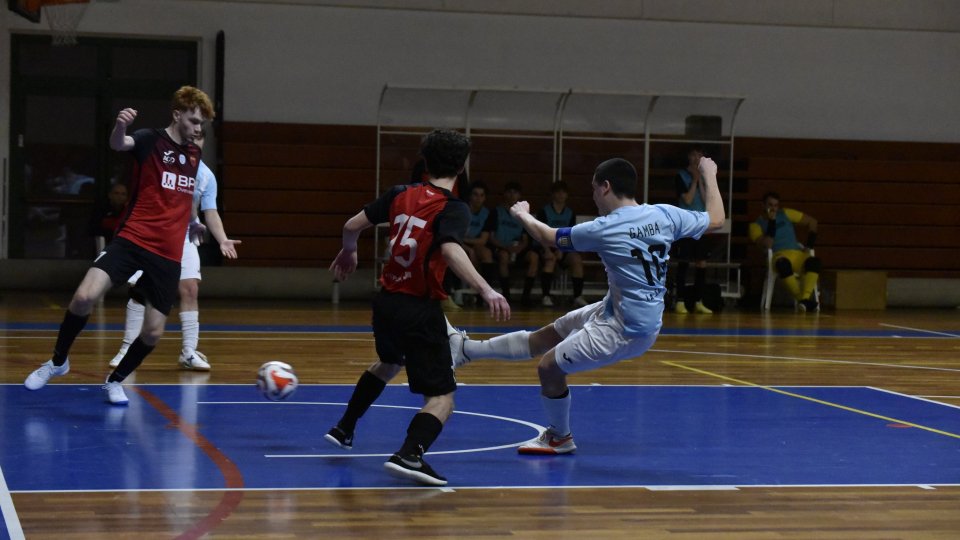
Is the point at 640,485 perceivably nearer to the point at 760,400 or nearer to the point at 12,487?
the point at 12,487

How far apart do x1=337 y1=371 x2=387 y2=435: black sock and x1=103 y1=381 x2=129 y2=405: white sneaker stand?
184cm

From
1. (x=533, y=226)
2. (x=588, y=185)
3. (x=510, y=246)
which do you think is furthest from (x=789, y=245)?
(x=533, y=226)

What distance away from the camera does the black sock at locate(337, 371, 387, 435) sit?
5.32 meters

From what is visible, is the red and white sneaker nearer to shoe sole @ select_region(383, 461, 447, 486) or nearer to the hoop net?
shoe sole @ select_region(383, 461, 447, 486)

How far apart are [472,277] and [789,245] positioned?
40.4 ft

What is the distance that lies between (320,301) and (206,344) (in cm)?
609

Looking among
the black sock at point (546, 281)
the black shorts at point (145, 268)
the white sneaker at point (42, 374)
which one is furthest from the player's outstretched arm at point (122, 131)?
the black sock at point (546, 281)

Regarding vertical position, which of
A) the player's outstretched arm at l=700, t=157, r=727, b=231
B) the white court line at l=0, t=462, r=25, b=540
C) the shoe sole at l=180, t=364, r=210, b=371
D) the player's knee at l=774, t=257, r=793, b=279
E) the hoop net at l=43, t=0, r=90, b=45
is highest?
the hoop net at l=43, t=0, r=90, b=45

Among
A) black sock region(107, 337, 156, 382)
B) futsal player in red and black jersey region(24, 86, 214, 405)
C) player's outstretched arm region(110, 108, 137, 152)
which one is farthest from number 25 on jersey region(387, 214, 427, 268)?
black sock region(107, 337, 156, 382)

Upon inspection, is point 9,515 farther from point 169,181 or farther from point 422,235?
point 169,181

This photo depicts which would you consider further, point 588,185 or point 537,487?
point 588,185

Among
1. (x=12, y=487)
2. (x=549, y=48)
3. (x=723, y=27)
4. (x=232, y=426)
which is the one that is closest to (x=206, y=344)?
(x=232, y=426)

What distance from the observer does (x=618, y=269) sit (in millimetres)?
5344

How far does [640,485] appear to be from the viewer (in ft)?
16.1
